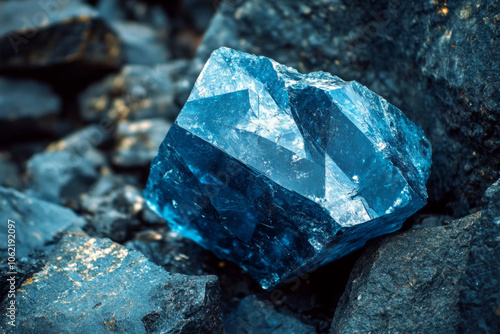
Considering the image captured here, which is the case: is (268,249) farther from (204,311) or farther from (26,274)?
(26,274)

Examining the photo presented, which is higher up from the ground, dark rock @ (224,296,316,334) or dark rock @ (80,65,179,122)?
dark rock @ (80,65,179,122)

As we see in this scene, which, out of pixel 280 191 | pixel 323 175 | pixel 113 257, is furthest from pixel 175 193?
pixel 323 175

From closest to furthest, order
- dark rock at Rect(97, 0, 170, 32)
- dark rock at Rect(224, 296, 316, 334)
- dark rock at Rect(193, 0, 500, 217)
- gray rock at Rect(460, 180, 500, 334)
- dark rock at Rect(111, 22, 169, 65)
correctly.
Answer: gray rock at Rect(460, 180, 500, 334), dark rock at Rect(193, 0, 500, 217), dark rock at Rect(224, 296, 316, 334), dark rock at Rect(111, 22, 169, 65), dark rock at Rect(97, 0, 170, 32)

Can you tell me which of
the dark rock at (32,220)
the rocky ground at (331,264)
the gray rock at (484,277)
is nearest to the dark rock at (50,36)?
the rocky ground at (331,264)

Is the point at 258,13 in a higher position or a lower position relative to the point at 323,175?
higher

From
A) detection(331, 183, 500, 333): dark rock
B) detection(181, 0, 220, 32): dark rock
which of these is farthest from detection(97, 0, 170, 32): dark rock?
detection(331, 183, 500, 333): dark rock

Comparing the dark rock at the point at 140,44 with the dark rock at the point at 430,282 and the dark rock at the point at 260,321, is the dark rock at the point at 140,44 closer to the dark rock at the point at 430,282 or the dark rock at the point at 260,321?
the dark rock at the point at 260,321

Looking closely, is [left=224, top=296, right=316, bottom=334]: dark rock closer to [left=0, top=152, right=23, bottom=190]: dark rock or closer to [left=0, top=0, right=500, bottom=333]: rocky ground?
[left=0, top=0, right=500, bottom=333]: rocky ground
